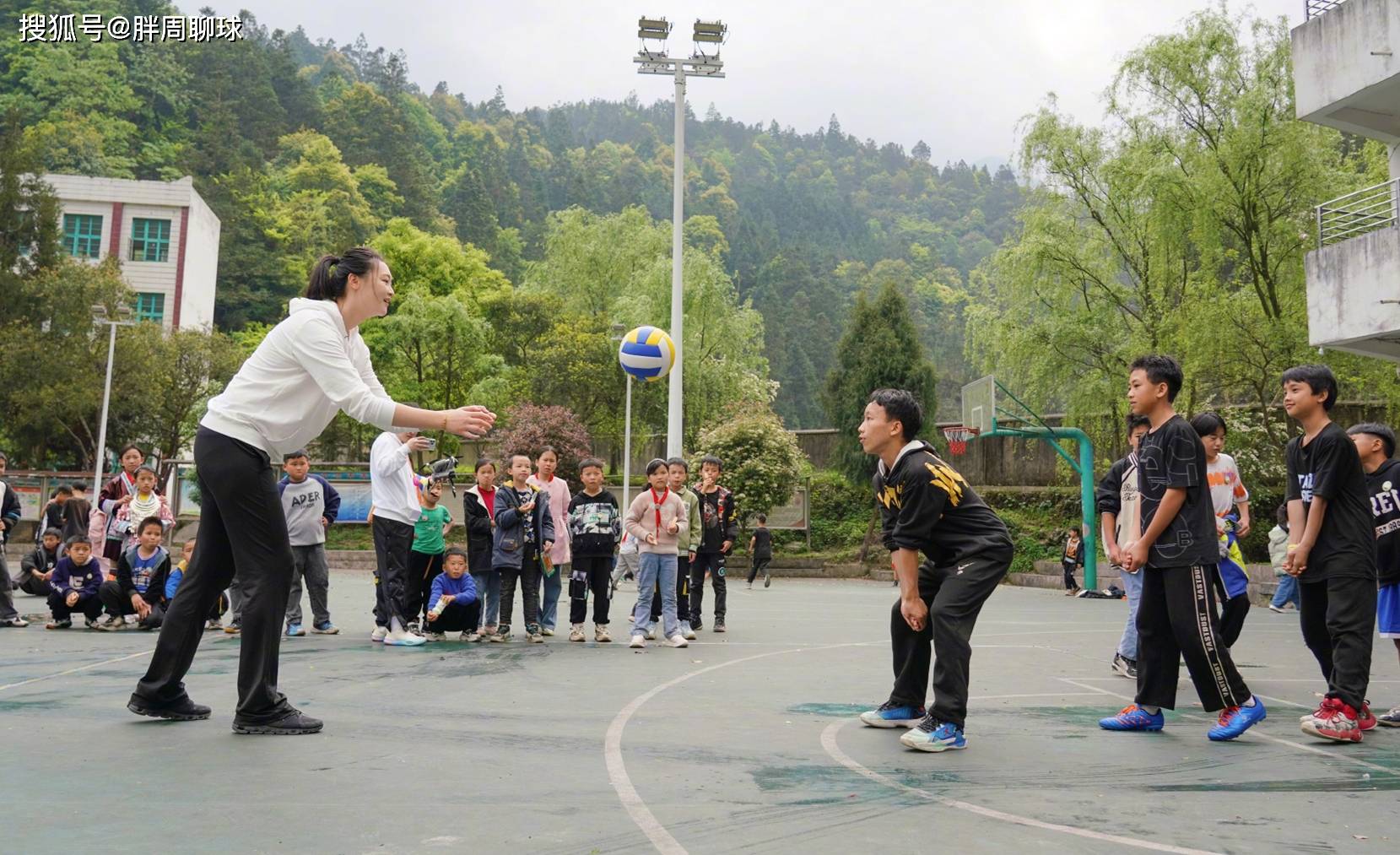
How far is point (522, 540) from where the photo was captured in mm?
11148

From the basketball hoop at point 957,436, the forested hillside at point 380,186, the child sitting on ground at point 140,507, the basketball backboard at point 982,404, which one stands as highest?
the forested hillside at point 380,186

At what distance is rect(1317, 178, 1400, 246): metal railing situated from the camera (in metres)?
18.1

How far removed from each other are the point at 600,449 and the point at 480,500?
3498cm

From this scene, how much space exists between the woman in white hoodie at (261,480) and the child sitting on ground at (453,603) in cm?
538

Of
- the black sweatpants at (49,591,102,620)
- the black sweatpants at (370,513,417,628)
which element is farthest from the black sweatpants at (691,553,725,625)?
the black sweatpants at (49,591,102,620)

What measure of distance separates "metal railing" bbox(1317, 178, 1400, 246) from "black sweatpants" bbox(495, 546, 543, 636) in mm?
14334

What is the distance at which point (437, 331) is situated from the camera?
47844 millimetres

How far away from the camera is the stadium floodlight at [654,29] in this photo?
28.9 m

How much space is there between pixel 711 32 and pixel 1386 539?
2582 cm

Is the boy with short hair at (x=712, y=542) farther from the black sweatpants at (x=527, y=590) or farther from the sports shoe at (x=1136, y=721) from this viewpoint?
the sports shoe at (x=1136, y=721)

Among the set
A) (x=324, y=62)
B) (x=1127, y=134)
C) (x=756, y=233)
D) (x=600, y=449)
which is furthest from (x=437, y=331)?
(x=324, y=62)

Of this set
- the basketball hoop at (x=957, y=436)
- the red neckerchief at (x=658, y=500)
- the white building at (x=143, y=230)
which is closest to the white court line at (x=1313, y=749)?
the red neckerchief at (x=658, y=500)

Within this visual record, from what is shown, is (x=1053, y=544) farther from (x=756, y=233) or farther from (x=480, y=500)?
(x=756, y=233)

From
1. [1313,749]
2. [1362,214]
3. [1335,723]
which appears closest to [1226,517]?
[1335,723]
